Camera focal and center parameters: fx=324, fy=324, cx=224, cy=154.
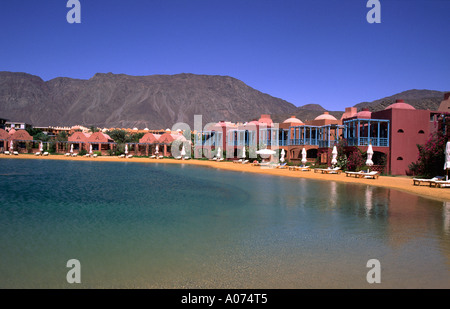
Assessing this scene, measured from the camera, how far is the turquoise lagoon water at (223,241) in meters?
5.73

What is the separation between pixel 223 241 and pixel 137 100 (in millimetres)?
154582

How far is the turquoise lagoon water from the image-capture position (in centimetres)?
573

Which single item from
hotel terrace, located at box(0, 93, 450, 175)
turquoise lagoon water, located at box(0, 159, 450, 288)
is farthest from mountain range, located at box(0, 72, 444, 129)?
turquoise lagoon water, located at box(0, 159, 450, 288)

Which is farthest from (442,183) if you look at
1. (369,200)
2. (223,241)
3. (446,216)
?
(223,241)

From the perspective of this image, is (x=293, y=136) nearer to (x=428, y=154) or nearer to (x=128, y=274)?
(x=428, y=154)

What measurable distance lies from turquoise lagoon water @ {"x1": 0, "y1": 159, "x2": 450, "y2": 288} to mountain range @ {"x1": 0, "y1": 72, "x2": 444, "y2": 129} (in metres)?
111

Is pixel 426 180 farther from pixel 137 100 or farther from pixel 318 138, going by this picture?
pixel 137 100

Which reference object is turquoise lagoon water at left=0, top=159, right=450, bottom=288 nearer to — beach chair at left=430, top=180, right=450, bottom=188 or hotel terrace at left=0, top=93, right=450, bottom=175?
beach chair at left=430, top=180, right=450, bottom=188

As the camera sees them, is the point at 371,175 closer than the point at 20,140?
Yes

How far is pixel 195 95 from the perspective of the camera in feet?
548

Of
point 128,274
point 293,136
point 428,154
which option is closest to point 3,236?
point 128,274

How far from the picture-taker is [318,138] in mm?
37656

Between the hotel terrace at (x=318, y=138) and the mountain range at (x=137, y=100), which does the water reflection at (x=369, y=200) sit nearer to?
the hotel terrace at (x=318, y=138)

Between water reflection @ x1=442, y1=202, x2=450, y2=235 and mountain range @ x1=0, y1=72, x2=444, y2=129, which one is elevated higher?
mountain range @ x1=0, y1=72, x2=444, y2=129
